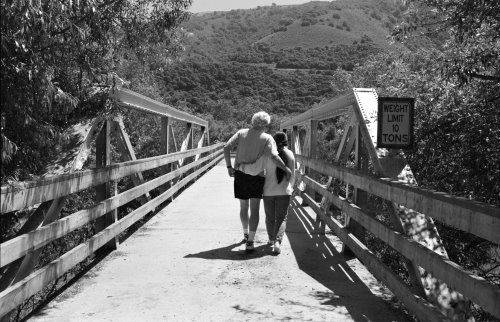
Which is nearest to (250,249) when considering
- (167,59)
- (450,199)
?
(450,199)

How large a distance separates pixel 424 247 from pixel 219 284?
2.08 metres

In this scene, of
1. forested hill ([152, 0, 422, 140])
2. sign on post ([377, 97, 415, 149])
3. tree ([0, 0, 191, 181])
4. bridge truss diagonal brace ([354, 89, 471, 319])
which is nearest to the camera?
tree ([0, 0, 191, 181])

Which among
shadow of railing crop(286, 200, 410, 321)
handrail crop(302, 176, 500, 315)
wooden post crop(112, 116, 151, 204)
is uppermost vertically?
wooden post crop(112, 116, 151, 204)

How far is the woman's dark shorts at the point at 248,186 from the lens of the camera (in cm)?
672

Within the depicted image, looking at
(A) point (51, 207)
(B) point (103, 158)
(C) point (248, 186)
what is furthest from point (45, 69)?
(C) point (248, 186)

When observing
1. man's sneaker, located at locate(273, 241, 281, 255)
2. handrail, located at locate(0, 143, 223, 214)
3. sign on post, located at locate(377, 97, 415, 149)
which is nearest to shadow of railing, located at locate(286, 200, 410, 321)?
man's sneaker, located at locate(273, 241, 281, 255)

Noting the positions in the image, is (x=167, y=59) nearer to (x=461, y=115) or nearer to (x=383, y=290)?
(x=461, y=115)

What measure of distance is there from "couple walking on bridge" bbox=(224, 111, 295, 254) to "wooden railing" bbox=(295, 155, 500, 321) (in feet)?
3.50

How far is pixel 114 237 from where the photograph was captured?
6.38m

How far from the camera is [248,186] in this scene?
672cm

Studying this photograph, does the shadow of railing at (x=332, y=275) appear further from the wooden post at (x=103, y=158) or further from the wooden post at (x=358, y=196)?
the wooden post at (x=103, y=158)

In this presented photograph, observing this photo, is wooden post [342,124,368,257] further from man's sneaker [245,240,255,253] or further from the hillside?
the hillside

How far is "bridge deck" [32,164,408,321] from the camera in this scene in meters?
4.38

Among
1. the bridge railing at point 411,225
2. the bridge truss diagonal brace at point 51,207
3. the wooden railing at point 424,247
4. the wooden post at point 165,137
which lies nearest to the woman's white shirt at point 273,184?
the bridge railing at point 411,225
